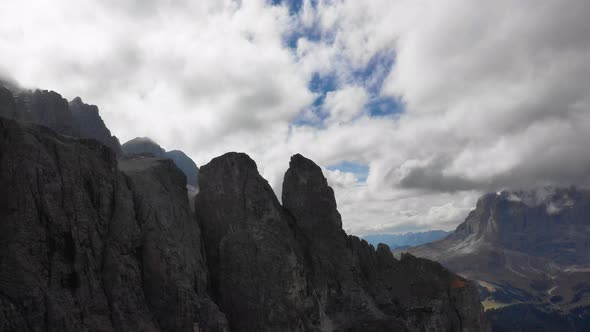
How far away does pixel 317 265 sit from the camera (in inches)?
2731

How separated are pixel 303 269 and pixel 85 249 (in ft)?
101

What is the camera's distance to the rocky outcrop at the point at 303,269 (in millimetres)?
58938

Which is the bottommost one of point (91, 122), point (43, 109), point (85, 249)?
point (85, 249)

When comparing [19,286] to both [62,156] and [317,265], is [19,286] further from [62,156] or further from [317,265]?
[317,265]

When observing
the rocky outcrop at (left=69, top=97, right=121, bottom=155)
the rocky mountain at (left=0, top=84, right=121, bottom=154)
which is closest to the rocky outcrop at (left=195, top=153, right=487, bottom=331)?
the rocky mountain at (left=0, top=84, right=121, bottom=154)

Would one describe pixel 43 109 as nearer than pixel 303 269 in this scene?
No

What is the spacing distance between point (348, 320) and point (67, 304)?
40759mm

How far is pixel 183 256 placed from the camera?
5381cm

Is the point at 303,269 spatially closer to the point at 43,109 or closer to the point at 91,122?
the point at 43,109

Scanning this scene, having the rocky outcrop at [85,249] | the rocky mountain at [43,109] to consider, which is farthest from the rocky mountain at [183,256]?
the rocky mountain at [43,109]

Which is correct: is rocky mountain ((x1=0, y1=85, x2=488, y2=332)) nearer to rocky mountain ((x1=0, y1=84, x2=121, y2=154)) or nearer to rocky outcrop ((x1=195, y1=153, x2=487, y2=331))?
rocky outcrop ((x1=195, y1=153, x2=487, y2=331))

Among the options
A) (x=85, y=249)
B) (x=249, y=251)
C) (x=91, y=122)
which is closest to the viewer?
(x=85, y=249)

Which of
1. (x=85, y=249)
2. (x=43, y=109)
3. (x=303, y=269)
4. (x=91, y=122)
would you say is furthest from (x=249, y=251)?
(x=91, y=122)

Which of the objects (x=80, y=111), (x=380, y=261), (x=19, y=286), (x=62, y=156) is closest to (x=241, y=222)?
(x=62, y=156)
